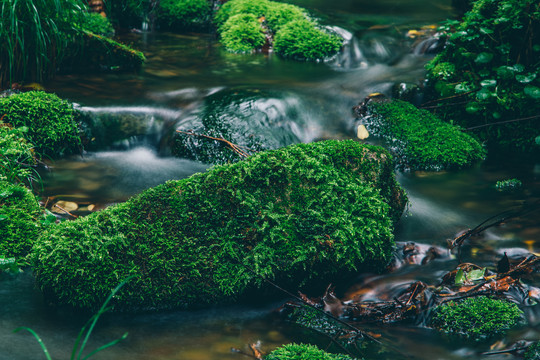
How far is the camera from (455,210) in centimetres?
445

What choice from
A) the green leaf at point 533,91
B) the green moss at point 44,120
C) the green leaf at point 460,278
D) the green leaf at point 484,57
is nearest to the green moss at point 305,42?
the green leaf at point 484,57

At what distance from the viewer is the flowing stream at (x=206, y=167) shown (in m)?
2.77

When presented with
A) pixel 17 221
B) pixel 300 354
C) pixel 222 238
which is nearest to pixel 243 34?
pixel 17 221

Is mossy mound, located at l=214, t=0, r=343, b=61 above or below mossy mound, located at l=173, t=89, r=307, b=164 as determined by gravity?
above

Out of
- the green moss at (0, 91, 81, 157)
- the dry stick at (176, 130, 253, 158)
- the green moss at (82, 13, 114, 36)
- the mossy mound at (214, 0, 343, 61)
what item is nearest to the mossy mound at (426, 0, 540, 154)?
the dry stick at (176, 130, 253, 158)

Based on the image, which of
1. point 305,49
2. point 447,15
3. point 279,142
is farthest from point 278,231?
point 447,15

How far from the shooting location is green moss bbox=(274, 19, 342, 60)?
8.45 meters

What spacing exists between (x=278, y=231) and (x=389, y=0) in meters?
9.77

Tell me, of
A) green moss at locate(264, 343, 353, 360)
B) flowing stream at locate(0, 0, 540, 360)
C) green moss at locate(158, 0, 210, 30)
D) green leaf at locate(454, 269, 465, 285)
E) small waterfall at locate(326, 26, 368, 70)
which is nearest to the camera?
green moss at locate(264, 343, 353, 360)

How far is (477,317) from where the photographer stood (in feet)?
9.39

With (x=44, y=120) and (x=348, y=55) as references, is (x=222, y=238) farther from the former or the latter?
(x=348, y=55)

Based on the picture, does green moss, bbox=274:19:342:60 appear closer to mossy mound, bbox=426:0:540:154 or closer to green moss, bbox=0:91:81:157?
mossy mound, bbox=426:0:540:154

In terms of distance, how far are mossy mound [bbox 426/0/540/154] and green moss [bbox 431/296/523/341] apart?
2867mm

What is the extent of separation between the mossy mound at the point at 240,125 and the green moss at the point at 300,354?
2886 mm
